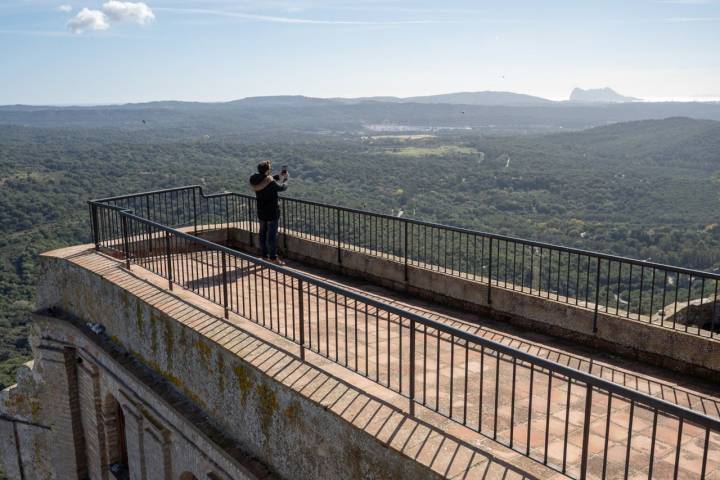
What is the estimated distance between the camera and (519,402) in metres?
6.18

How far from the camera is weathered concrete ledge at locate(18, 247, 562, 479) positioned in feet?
15.9

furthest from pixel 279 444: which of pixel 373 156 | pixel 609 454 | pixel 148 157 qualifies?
pixel 373 156

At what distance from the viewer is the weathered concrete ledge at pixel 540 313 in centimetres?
746

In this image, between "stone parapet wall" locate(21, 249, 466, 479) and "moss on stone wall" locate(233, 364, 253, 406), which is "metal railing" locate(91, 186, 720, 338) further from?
"moss on stone wall" locate(233, 364, 253, 406)

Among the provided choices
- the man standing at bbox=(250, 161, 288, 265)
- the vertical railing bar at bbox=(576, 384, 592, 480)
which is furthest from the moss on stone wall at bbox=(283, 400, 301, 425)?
the man standing at bbox=(250, 161, 288, 265)

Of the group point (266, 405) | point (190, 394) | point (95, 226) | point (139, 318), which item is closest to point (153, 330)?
point (139, 318)

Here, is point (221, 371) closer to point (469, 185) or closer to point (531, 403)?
point (531, 403)

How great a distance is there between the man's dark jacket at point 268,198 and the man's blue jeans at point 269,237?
0.47 feet

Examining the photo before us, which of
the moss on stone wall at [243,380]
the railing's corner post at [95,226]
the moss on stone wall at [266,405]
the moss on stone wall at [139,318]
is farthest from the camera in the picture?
the railing's corner post at [95,226]

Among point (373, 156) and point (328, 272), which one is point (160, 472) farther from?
point (373, 156)

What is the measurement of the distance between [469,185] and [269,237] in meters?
89.6

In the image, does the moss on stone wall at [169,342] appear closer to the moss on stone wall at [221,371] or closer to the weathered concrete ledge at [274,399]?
the weathered concrete ledge at [274,399]

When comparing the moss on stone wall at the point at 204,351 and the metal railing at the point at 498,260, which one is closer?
the moss on stone wall at the point at 204,351

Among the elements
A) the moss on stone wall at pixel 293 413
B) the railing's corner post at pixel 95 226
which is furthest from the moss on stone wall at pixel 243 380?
the railing's corner post at pixel 95 226
